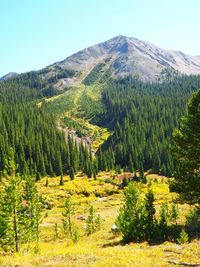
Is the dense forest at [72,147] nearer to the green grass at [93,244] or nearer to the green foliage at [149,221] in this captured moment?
the green grass at [93,244]

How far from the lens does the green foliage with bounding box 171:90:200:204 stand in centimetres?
3042

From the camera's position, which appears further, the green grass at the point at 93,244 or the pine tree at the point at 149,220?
the pine tree at the point at 149,220

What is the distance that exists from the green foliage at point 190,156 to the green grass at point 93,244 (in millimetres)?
4029

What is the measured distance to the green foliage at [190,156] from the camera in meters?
30.4

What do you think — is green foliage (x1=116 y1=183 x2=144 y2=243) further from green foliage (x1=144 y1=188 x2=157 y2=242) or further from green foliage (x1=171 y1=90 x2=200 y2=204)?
green foliage (x1=171 y1=90 x2=200 y2=204)

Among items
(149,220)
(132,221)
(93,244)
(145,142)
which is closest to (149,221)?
(149,220)

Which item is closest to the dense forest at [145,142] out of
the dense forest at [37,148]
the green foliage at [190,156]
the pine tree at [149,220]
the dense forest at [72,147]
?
the dense forest at [72,147]

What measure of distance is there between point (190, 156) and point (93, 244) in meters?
14.1

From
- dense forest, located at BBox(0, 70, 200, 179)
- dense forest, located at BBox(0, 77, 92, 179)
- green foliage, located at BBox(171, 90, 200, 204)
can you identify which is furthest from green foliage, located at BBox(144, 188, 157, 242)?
dense forest, located at BBox(0, 77, 92, 179)

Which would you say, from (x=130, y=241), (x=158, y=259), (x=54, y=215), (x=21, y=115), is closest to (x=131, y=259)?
(x=158, y=259)

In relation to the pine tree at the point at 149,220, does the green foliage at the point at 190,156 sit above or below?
above

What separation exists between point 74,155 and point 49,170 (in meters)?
14.7

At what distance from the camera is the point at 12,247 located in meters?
35.7

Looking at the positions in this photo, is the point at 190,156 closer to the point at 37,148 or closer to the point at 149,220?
the point at 149,220
